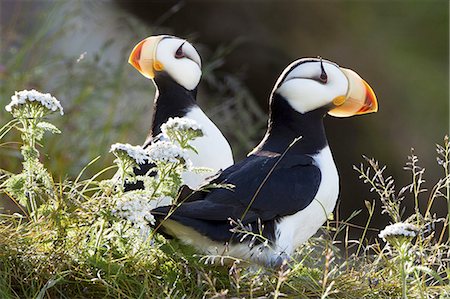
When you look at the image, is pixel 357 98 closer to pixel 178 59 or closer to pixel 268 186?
pixel 268 186

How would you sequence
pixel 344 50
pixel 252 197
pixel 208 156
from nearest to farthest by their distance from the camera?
pixel 252 197 < pixel 208 156 < pixel 344 50

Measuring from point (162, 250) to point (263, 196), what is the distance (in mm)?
374

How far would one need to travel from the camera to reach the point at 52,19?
5.18m

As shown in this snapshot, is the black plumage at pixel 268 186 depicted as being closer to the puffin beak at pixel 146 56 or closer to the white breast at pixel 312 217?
the white breast at pixel 312 217

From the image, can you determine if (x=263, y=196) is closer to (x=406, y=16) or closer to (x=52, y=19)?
(x=52, y=19)

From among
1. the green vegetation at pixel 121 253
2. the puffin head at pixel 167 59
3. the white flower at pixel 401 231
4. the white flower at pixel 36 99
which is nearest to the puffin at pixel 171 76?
the puffin head at pixel 167 59

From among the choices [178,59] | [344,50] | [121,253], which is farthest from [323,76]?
[344,50]

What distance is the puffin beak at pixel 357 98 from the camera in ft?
10.5

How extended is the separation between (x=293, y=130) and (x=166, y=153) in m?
0.75

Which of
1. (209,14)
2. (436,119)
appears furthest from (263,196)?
(209,14)

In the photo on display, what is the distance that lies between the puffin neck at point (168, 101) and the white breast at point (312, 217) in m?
0.59

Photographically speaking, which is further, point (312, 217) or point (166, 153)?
point (312, 217)

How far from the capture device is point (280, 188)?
2.98 m


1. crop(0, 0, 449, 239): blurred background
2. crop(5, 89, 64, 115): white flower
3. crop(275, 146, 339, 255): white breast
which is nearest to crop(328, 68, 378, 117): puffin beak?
crop(275, 146, 339, 255): white breast
